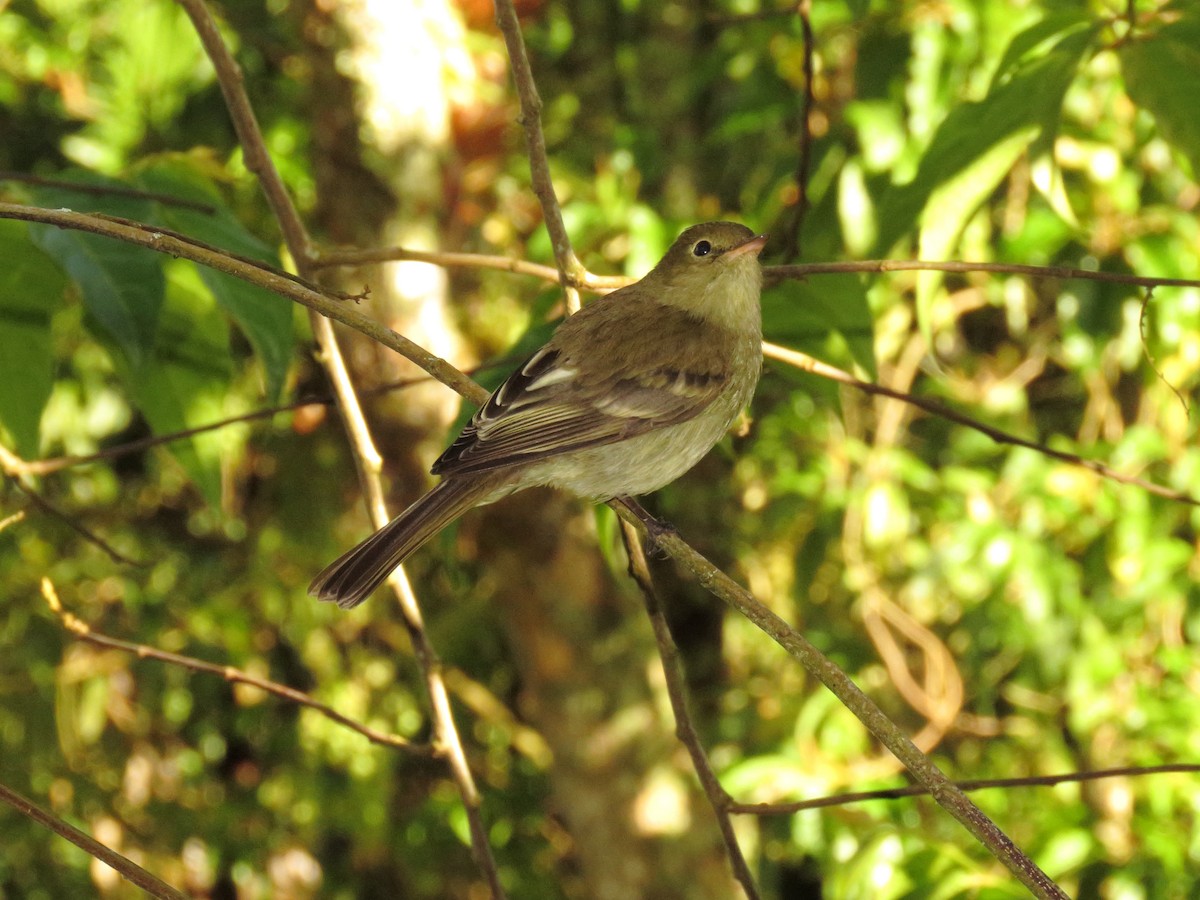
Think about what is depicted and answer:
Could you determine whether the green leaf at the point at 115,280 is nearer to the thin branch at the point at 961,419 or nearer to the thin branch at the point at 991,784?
the thin branch at the point at 961,419

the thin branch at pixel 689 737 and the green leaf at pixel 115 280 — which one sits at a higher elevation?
the green leaf at pixel 115 280

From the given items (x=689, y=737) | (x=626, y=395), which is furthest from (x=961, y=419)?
(x=626, y=395)

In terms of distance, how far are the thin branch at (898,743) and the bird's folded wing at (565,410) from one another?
0.91 m

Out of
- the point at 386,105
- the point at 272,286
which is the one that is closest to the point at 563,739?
the point at 386,105

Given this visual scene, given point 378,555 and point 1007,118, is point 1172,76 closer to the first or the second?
point 1007,118

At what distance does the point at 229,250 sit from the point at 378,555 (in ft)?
2.08

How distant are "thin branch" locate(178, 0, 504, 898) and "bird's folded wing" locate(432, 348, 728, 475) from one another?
253mm

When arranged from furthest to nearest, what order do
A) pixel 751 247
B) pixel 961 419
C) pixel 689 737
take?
pixel 751 247 → pixel 961 419 → pixel 689 737

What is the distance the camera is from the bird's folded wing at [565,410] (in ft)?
8.54

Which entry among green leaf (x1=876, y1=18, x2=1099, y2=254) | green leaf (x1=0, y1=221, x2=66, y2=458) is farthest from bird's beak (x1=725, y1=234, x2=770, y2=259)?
green leaf (x1=0, y1=221, x2=66, y2=458)

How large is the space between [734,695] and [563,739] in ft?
2.93

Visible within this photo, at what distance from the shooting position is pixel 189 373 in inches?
102

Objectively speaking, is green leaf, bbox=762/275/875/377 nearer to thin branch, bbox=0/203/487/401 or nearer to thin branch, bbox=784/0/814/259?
thin branch, bbox=784/0/814/259

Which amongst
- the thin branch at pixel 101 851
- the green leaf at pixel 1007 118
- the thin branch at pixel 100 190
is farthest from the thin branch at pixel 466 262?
the thin branch at pixel 101 851
